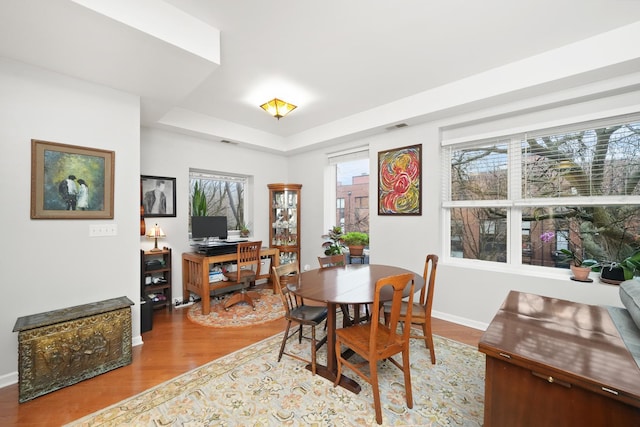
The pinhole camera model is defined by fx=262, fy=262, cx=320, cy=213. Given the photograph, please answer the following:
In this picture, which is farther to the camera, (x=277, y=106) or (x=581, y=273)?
(x=277, y=106)

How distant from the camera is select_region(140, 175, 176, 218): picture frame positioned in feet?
11.6

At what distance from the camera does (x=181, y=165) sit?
3881mm

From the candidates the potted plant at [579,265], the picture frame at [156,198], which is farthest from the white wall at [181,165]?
the potted plant at [579,265]

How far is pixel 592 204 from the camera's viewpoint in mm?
2447

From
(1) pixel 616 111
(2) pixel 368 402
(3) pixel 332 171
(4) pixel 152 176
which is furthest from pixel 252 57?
(1) pixel 616 111

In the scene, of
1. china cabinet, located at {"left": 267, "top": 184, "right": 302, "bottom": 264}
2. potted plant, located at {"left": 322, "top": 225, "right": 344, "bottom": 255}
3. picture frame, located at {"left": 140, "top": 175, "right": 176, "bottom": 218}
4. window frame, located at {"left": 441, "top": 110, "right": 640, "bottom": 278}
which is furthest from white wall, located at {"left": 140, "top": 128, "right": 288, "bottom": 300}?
window frame, located at {"left": 441, "top": 110, "right": 640, "bottom": 278}

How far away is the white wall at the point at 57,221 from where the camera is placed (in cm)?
204

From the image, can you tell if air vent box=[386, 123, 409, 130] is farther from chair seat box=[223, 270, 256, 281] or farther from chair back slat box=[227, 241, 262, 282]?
chair seat box=[223, 270, 256, 281]

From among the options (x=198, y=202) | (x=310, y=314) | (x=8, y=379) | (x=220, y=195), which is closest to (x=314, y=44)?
(x=310, y=314)

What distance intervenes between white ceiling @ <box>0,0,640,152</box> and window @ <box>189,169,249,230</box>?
4.21ft

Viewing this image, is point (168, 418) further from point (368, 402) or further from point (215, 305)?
point (215, 305)

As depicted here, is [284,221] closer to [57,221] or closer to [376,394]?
[57,221]

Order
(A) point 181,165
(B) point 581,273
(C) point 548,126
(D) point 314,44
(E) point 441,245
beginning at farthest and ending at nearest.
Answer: (A) point 181,165 → (E) point 441,245 → (C) point 548,126 → (B) point 581,273 → (D) point 314,44

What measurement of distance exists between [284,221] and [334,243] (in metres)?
1.10
